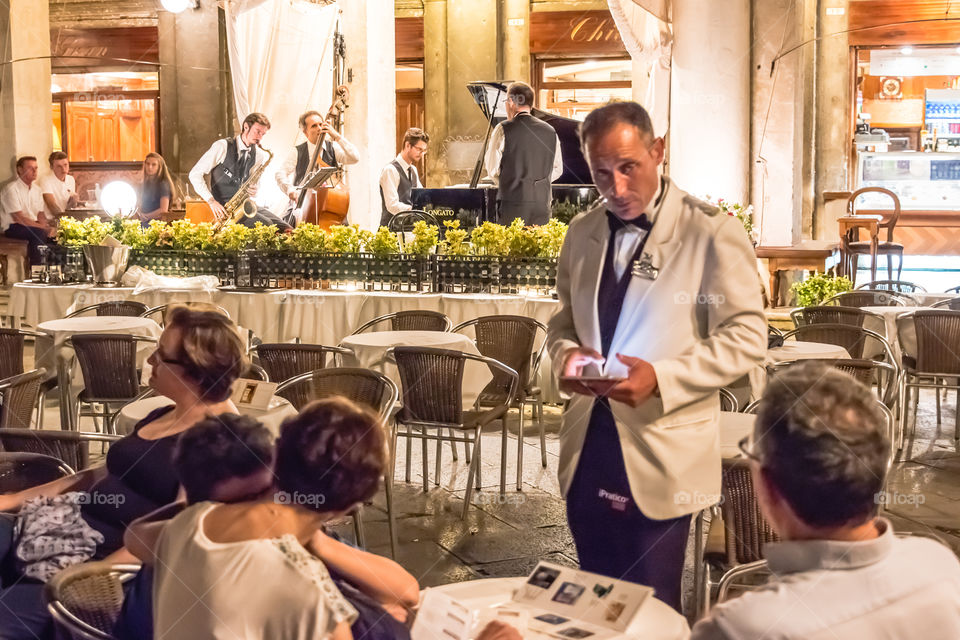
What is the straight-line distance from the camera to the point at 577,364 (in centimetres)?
247

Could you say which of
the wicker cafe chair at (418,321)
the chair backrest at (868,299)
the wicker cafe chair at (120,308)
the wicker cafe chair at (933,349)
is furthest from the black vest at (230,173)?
the wicker cafe chair at (933,349)

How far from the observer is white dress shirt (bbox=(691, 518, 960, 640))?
1463 millimetres

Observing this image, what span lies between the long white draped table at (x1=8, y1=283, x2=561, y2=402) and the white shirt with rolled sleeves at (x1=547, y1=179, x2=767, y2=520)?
14.5ft

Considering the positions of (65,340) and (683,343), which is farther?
(65,340)

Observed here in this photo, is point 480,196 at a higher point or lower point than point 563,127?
lower

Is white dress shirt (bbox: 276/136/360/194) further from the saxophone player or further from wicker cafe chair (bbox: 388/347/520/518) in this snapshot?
wicker cafe chair (bbox: 388/347/520/518)

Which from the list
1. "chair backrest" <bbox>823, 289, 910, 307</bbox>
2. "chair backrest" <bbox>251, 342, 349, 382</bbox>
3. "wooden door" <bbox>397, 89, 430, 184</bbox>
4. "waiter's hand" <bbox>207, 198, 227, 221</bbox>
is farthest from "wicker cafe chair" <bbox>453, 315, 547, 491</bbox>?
"wooden door" <bbox>397, 89, 430, 184</bbox>

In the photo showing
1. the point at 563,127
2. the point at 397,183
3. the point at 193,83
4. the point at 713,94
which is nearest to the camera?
the point at 713,94

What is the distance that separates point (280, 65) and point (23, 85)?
404 centimetres

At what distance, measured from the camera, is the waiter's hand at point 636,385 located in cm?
234

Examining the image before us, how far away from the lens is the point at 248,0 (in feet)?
36.4

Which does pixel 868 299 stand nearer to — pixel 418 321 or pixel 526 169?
pixel 418 321

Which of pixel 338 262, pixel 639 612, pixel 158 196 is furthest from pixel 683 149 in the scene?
pixel 639 612

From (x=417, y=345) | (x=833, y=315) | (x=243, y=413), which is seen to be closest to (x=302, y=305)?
(x=417, y=345)
